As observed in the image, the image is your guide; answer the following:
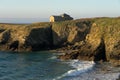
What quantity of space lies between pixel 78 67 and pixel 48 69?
442 cm

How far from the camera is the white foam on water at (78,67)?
40912mm

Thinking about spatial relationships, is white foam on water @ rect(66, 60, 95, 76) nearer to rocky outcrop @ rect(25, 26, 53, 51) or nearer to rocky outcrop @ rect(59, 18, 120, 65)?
rocky outcrop @ rect(59, 18, 120, 65)

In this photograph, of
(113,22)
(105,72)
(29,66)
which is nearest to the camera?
(105,72)

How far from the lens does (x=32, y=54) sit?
6238cm

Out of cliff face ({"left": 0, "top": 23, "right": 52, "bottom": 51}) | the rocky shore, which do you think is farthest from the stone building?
cliff face ({"left": 0, "top": 23, "right": 52, "bottom": 51})

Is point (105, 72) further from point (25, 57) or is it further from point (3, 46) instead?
point (3, 46)

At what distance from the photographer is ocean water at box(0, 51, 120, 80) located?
3878 cm

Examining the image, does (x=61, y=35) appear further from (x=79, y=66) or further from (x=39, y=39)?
(x=79, y=66)

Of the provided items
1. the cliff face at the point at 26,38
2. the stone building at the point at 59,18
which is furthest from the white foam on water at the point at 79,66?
the stone building at the point at 59,18

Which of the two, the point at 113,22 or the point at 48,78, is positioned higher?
the point at 113,22

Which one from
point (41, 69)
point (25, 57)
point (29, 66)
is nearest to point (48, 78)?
point (41, 69)

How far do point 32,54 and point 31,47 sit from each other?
18.4 ft

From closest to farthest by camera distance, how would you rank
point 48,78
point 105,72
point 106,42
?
1. point 48,78
2. point 105,72
3. point 106,42

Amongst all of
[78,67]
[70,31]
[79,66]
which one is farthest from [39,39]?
[78,67]
